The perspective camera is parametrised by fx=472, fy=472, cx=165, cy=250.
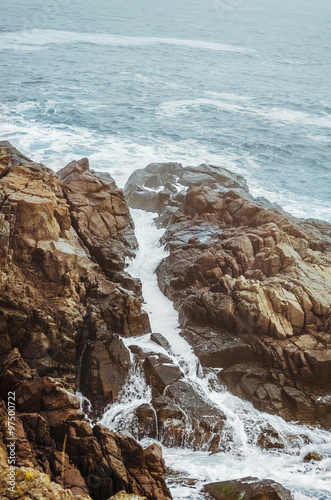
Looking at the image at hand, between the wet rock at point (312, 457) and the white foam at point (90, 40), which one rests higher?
the white foam at point (90, 40)

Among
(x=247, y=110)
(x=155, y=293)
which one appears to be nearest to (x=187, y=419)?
(x=155, y=293)

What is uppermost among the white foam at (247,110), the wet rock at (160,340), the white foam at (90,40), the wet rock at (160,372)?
the white foam at (90,40)

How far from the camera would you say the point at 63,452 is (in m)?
14.1

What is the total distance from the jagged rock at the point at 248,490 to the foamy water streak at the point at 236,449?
21.4 inches

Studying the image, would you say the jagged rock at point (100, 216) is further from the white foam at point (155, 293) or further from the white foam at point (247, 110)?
the white foam at point (247, 110)

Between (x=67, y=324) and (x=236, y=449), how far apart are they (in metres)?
8.41

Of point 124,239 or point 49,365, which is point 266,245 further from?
point 49,365

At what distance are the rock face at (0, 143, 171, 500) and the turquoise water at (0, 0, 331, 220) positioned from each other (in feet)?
42.7

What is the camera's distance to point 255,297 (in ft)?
70.6

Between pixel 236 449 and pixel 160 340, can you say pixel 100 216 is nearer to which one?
pixel 160 340

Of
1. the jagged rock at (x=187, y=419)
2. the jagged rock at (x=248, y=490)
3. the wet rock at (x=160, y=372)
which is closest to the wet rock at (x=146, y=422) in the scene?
the jagged rock at (x=187, y=419)

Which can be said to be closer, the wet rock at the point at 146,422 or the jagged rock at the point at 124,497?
the jagged rock at the point at 124,497

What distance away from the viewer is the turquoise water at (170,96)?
142ft

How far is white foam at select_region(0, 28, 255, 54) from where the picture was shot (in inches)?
3324
